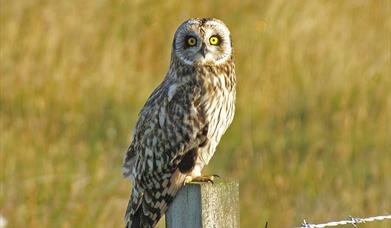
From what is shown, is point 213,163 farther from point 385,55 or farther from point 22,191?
point 385,55

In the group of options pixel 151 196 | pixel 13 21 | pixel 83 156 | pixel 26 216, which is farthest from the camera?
pixel 13 21

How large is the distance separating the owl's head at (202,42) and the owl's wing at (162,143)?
0.44 feet

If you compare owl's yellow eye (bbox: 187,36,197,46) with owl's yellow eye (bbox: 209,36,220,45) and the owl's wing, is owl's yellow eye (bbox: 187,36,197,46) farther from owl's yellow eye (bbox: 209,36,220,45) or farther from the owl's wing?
the owl's wing

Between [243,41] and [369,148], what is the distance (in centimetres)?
186

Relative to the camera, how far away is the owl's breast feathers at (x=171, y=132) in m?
4.75

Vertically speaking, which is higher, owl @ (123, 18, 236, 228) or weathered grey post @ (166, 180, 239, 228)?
owl @ (123, 18, 236, 228)

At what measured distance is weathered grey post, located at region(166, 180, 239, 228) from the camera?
11.6 ft

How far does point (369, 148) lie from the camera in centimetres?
884

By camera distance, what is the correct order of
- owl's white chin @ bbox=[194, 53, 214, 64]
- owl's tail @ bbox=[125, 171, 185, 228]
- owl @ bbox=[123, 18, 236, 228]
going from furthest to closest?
owl's white chin @ bbox=[194, 53, 214, 64] → owl @ bbox=[123, 18, 236, 228] → owl's tail @ bbox=[125, 171, 185, 228]

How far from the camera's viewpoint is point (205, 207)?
353 cm

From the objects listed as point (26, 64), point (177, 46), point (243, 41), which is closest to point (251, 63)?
point (243, 41)

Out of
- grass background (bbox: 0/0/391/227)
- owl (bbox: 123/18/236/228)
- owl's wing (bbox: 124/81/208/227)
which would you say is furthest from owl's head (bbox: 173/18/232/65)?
grass background (bbox: 0/0/391/227)

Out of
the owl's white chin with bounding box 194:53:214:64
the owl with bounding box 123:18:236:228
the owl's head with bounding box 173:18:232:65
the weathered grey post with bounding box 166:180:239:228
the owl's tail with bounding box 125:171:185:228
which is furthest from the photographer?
the owl's white chin with bounding box 194:53:214:64

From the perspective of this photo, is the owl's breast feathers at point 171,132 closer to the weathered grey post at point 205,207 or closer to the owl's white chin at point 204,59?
the owl's white chin at point 204,59
